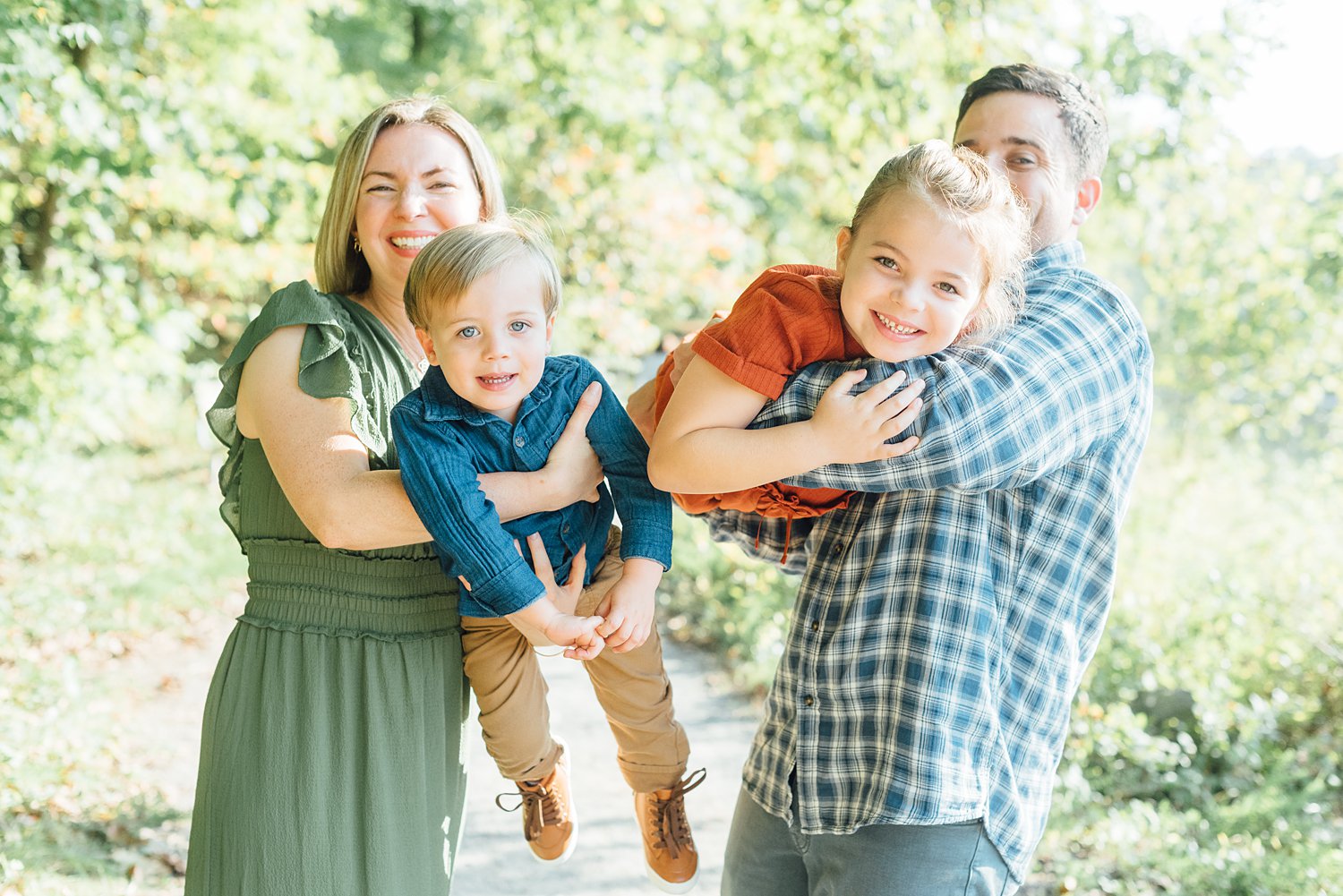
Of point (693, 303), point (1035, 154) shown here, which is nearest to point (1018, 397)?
point (1035, 154)

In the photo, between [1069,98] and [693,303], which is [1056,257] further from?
[693,303]

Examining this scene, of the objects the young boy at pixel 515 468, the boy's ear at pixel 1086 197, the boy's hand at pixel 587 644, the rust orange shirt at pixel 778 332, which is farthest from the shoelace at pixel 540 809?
the boy's ear at pixel 1086 197

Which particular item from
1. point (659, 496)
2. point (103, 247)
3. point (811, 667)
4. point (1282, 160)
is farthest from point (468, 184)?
point (1282, 160)

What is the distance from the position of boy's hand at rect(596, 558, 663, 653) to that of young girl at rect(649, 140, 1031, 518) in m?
0.18

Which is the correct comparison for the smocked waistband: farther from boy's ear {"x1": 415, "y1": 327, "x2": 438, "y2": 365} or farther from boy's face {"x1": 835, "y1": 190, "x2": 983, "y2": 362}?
boy's face {"x1": 835, "y1": 190, "x2": 983, "y2": 362}

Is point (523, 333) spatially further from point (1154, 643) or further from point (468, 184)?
point (1154, 643)

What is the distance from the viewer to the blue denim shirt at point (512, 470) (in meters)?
1.82

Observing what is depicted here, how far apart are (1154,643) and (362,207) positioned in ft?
14.1

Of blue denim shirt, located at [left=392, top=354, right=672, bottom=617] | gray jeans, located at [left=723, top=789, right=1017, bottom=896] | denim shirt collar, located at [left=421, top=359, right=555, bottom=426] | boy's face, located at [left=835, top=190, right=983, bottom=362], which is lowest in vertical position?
gray jeans, located at [left=723, top=789, right=1017, bottom=896]

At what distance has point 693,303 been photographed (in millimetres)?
9547

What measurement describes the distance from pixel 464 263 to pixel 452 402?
241 millimetres

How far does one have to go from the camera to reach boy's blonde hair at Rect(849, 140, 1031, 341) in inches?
67.7

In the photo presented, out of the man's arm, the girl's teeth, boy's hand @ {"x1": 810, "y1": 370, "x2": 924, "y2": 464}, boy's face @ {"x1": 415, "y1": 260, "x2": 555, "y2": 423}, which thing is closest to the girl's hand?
boy's face @ {"x1": 415, "y1": 260, "x2": 555, "y2": 423}

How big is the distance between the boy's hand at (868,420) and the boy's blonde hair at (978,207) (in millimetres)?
197
